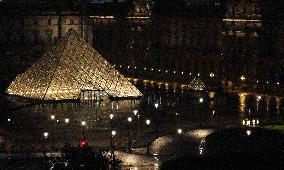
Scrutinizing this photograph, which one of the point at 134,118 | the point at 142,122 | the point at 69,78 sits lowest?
the point at 134,118

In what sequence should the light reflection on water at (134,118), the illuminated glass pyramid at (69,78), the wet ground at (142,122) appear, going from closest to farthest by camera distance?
1. the wet ground at (142,122)
2. the light reflection on water at (134,118)
3. the illuminated glass pyramid at (69,78)

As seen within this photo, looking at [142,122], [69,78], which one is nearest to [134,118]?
[142,122]

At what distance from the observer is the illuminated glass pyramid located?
66.8 meters

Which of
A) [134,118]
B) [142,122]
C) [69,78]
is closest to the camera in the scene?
[142,122]

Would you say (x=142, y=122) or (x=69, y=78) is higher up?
(x=69, y=78)

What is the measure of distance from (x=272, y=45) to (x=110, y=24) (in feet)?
102

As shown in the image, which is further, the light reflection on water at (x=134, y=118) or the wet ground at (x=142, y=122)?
the light reflection on water at (x=134, y=118)

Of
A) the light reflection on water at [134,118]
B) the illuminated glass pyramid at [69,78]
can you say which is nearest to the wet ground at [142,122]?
the light reflection on water at [134,118]

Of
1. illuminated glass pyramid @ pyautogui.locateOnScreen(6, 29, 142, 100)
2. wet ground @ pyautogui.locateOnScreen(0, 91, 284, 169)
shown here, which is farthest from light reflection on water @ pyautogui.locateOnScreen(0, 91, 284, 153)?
illuminated glass pyramid @ pyautogui.locateOnScreen(6, 29, 142, 100)

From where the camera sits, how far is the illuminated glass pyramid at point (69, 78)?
219 ft

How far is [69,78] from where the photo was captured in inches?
2667

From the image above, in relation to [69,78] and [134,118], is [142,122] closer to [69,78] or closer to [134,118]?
[134,118]

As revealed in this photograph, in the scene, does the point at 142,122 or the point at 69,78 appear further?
the point at 69,78

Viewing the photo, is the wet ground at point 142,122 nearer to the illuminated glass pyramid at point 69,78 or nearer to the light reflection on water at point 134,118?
the light reflection on water at point 134,118
